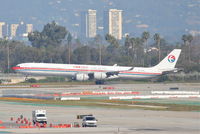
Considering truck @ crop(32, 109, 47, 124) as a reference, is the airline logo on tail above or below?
above

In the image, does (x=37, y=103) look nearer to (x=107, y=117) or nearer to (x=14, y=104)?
(x=14, y=104)

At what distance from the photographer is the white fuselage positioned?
121375mm

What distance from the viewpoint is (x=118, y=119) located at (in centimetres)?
6212

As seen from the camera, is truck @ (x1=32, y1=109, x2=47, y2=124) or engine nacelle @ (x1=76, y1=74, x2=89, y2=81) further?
engine nacelle @ (x1=76, y1=74, x2=89, y2=81)

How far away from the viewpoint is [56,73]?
4791 inches

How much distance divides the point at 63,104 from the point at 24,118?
56.9 feet

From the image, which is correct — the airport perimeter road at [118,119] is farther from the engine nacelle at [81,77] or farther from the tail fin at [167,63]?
the tail fin at [167,63]

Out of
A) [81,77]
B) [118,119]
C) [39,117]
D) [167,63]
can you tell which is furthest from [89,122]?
[167,63]

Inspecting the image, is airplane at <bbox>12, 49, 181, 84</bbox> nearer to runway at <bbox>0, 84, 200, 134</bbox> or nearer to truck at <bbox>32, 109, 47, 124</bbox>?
runway at <bbox>0, 84, 200, 134</bbox>

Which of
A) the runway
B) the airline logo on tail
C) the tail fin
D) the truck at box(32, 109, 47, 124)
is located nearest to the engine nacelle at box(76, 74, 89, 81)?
the tail fin

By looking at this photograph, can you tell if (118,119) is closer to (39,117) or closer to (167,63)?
(39,117)

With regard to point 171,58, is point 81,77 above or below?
below

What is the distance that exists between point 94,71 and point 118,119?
63.0m

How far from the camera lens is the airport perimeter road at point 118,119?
53.3m
